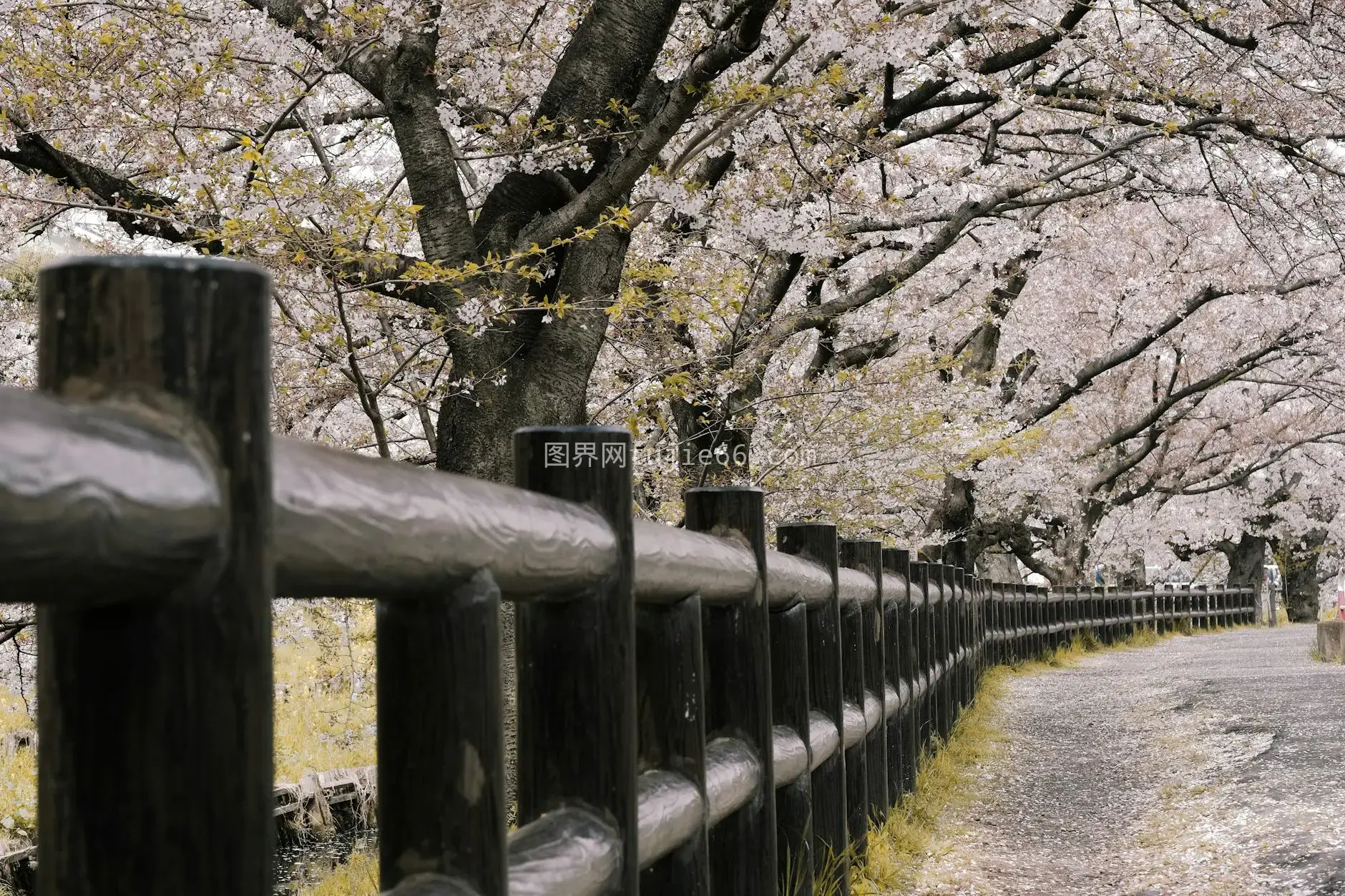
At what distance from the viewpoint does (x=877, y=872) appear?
4.61 m

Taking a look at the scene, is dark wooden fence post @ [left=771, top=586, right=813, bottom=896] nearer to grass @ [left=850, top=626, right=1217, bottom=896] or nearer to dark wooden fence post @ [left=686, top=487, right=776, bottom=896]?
dark wooden fence post @ [left=686, top=487, right=776, bottom=896]

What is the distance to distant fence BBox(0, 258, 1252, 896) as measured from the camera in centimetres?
89

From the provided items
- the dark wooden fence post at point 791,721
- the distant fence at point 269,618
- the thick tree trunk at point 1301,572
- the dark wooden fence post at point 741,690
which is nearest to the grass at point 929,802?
the dark wooden fence post at point 791,721

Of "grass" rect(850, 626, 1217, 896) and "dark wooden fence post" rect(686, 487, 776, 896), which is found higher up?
"dark wooden fence post" rect(686, 487, 776, 896)

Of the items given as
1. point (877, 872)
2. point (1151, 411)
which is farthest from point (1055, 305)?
point (877, 872)

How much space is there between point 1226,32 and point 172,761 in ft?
31.2

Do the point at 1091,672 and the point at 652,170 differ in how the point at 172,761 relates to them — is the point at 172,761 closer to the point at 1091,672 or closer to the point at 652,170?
the point at 652,170

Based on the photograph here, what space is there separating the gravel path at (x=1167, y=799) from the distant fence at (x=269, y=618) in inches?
89.2

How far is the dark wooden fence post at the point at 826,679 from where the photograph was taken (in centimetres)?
409

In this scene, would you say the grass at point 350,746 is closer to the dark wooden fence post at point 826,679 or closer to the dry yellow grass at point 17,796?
the dry yellow grass at point 17,796

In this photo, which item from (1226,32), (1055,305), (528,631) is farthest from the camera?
(1055,305)

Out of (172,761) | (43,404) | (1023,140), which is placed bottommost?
(172,761)

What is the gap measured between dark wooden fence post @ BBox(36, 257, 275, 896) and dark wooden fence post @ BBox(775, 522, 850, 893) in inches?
127

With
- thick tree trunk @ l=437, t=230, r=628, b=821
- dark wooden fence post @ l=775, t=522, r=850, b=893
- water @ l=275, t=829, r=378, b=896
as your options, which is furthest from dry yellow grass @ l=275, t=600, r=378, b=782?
dark wooden fence post @ l=775, t=522, r=850, b=893
